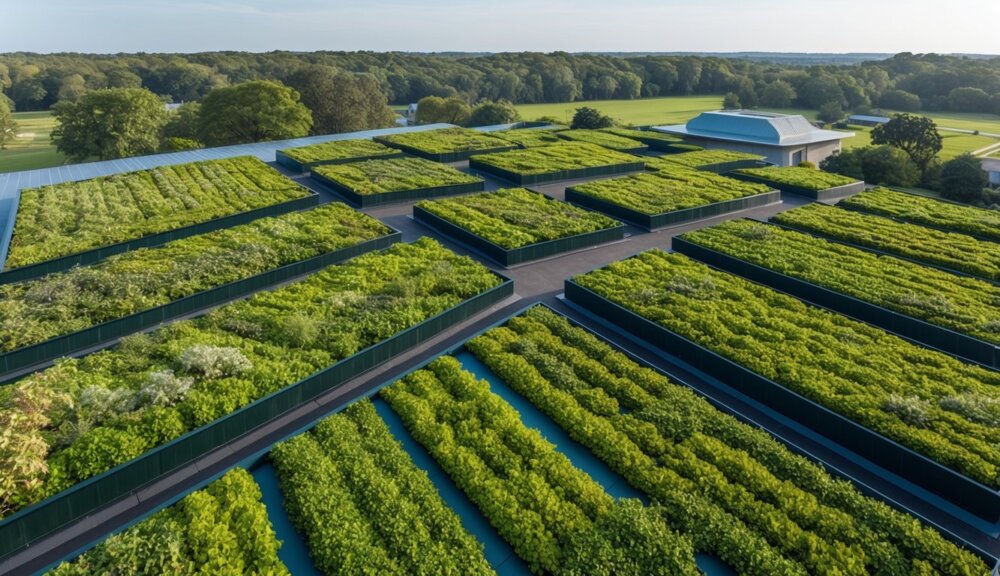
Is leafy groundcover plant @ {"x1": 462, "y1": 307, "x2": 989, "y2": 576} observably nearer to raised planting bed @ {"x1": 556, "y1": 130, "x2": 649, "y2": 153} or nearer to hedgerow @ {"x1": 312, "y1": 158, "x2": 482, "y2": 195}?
hedgerow @ {"x1": 312, "y1": 158, "x2": 482, "y2": 195}

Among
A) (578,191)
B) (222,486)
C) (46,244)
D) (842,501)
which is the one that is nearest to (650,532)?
(842,501)

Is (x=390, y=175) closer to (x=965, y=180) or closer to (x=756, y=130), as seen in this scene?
(x=756, y=130)

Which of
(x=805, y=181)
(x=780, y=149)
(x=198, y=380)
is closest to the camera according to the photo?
(x=198, y=380)

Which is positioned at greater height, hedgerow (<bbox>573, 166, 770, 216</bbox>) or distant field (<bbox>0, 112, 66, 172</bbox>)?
hedgerow (<bbox>573, 166, 770, 216</bbox>)

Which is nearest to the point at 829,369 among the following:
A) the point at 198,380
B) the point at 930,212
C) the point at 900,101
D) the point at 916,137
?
the point at 198,380

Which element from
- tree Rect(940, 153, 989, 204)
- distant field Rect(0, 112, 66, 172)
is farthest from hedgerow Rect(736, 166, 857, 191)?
distant field Rect(0, 112, 66, 172)

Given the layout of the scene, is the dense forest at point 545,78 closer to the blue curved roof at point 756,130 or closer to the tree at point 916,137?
the tree at point 916,137
